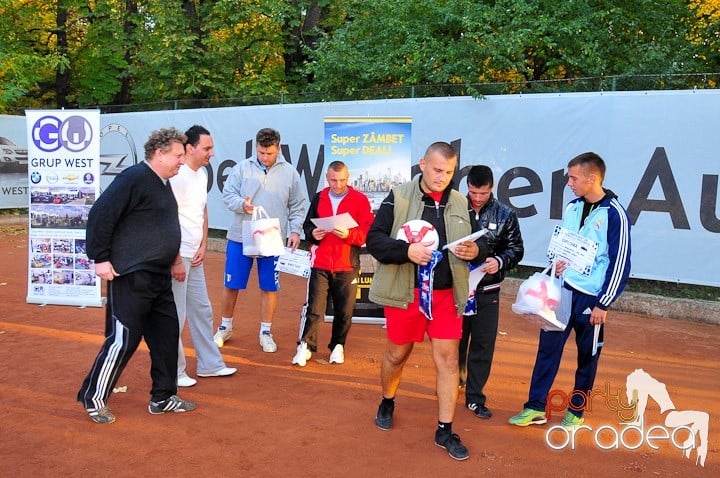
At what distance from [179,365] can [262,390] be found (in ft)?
2.30

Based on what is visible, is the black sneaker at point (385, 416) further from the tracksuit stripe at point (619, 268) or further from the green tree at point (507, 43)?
the green tree at point (507, 43)

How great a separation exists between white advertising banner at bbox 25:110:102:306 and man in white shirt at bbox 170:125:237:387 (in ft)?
9.93

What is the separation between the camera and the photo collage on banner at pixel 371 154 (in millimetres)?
7426

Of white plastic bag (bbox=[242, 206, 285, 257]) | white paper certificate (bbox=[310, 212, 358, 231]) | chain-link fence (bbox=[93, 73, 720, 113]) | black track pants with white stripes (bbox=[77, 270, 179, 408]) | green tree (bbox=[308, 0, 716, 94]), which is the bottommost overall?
black track pants with white stripes (bbox=[77, 270, 179, 408])

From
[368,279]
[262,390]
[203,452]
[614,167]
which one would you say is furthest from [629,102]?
[203,452]

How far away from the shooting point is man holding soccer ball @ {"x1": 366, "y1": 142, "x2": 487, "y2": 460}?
158 inches

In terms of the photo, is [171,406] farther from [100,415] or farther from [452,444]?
[452,444]

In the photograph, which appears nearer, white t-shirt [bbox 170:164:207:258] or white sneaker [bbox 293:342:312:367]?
white t-shirt [bbox 170:164:207:258]

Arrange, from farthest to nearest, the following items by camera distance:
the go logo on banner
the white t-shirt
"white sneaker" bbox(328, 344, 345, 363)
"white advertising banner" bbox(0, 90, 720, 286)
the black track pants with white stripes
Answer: the go logo on banner
"white advertising banner" bbox(0, 90, 720, 286)
"white sneaker" bbox(328, 344, 345, 363)
the white t-shirt
the black track pants with white stripes

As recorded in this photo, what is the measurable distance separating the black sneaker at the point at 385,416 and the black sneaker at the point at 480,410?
656 mm

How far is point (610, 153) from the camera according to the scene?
8.21 metres

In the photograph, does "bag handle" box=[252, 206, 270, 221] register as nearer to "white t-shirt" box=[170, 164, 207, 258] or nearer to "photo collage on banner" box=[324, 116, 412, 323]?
"white t-shirt" box=[170, 164, 207, 258]

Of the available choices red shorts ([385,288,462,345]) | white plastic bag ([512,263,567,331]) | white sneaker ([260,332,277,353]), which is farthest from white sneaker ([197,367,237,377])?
white plastic bag ([512,263,567,331])

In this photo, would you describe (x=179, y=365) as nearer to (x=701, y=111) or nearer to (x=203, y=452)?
(x=203, y=452)
